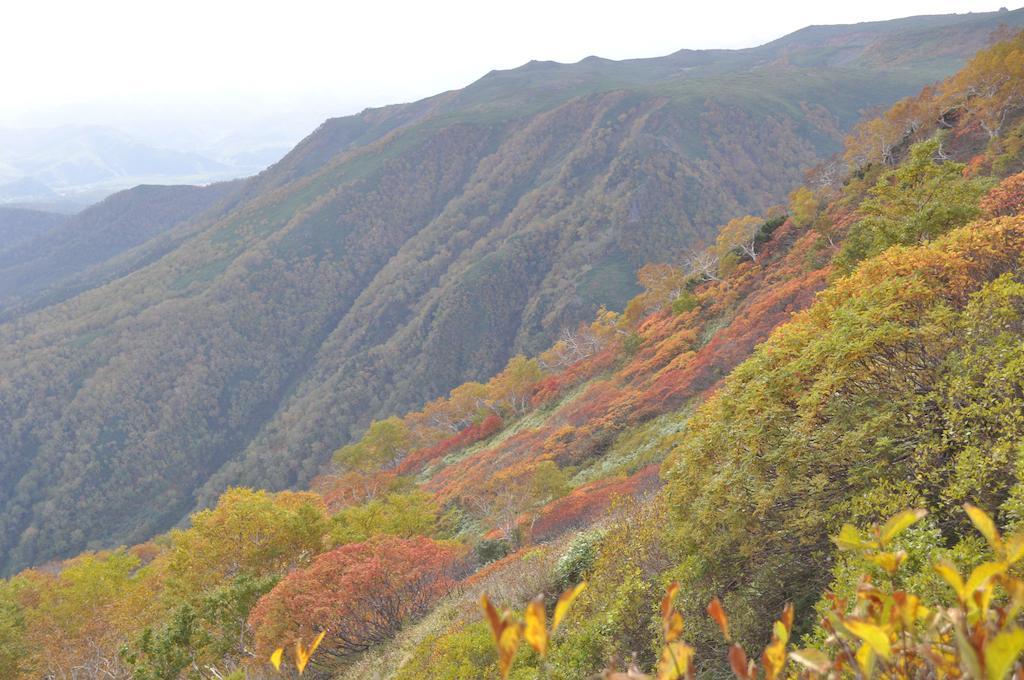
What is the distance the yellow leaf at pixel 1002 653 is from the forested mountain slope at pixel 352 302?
377 ft

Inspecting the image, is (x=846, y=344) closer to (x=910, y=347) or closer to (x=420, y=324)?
(x=910, y=347)

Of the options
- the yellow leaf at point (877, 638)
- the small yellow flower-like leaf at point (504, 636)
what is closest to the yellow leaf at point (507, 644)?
the small yellow flower-like leaf at point (504, 636)

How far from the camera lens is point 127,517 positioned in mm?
114312

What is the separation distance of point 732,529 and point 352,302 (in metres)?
171

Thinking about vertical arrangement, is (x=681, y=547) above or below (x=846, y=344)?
below

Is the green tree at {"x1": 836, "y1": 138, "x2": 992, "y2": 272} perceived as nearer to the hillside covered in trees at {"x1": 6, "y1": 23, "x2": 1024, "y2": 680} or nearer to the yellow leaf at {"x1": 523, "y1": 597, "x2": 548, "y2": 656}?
the hillside covered in trees at {"x1": 6, "y1": 23, "x2": 1024, "y2": 680}

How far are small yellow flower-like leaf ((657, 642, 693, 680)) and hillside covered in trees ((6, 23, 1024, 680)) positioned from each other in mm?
12

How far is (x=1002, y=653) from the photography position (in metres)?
1.05

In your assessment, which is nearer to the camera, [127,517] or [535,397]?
[535,397]

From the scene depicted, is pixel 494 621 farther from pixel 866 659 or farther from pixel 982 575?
pixel 982 575

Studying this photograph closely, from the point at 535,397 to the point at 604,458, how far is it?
21.0 m

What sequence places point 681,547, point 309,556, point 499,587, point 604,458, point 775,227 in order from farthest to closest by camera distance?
point 775,227
point 604,458
point 309,556
point 499,587
point 681,547

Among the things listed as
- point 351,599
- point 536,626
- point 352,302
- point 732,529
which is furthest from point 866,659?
point 352,302

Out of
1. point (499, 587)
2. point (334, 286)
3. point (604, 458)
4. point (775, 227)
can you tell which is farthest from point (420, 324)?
point (499, 587)
